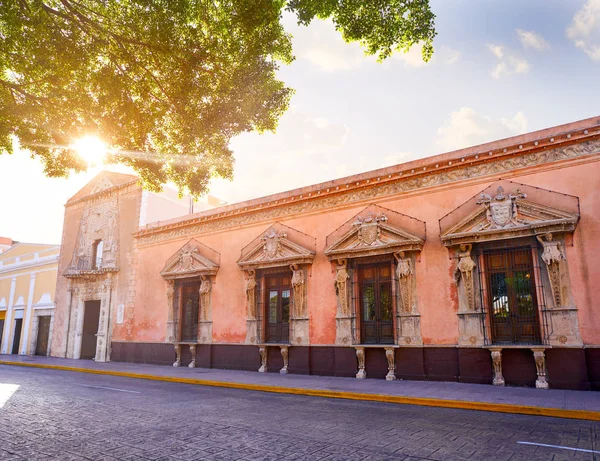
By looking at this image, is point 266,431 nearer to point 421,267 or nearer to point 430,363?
point 430,363

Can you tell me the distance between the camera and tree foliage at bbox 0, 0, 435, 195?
279 inches

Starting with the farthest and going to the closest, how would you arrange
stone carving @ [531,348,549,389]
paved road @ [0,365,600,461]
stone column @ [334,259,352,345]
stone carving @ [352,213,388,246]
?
stone column @ [334,259,352,345], stone carving @ [352,213,388,246], stone carving @ [531,348,549,389], paved road @ [0,365,600,461]

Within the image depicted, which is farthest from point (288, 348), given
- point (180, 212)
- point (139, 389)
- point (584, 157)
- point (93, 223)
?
point (93, 223)

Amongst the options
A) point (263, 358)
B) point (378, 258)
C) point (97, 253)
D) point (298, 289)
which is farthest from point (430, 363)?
point (97, 253)

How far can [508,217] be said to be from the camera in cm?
1048

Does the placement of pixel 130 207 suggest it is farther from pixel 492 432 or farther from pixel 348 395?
pixel 492 432

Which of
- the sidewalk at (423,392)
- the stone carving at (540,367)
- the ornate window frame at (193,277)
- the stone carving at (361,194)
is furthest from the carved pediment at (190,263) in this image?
the stone carving at (540,367)

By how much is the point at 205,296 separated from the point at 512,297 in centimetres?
1087

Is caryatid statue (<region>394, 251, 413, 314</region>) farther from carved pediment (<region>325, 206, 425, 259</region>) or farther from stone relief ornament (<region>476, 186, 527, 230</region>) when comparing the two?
stone relief ornament (<region>476, 186, 527, 230</region>)

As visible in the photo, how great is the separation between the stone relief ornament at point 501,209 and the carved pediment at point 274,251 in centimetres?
549

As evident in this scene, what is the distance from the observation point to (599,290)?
366 inches

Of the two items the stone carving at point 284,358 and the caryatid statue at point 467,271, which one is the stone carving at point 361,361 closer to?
the stone carving at point 284,358

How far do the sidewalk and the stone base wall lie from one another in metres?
0.37

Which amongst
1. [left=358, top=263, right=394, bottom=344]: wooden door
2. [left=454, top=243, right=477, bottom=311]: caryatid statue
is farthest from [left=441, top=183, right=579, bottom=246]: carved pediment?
[left=358, top=263, right=394, bottom=344]: wooden door
